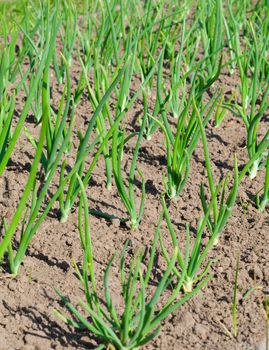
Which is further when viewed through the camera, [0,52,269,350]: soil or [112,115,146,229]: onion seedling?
[112,115,146,229]: onion seedling

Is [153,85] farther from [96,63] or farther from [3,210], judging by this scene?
[3,210]

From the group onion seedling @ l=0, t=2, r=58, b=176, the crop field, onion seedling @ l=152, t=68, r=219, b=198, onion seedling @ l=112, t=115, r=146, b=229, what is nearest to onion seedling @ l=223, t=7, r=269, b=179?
the crop field

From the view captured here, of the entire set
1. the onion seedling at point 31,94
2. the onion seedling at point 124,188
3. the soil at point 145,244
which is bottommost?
the soil at point 145,244

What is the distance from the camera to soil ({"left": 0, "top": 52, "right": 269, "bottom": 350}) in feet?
6.12

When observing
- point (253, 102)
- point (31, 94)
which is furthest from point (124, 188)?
point (253, 102)

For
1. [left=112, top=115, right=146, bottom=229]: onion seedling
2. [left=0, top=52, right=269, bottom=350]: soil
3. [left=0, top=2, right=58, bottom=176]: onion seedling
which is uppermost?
[left=0, top=2, right=58, bottom=176]: onion seedling

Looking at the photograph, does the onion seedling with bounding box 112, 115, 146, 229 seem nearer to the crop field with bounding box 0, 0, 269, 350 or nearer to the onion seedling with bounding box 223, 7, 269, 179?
the crop field with bounding box 0, 0, 269, 350

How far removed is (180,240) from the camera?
2240 mm

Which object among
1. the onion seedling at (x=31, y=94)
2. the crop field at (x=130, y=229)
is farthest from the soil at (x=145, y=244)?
the onion seedling at (x=31, y=94)

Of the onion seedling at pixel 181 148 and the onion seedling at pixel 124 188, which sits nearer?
the onion seedling at pixel 124 188

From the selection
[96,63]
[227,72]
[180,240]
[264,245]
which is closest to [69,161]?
[96,63]

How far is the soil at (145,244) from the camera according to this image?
187 centimetres

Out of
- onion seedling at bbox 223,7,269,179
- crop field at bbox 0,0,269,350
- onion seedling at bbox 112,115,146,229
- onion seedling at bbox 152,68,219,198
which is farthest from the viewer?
onion seedling at bbox 223,7,269,179

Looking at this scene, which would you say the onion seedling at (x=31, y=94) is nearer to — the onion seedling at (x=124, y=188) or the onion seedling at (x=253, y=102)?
the onion seedling at (x=124, y=188)
